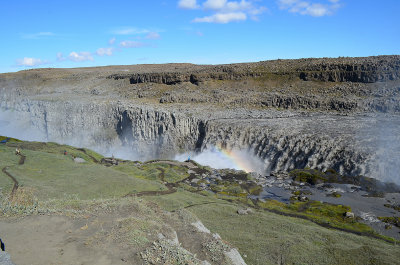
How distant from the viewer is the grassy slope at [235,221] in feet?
64.5

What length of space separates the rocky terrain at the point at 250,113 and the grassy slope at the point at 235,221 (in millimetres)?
17566

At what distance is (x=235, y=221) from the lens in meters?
25.1

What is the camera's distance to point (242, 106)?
7056 centimetres

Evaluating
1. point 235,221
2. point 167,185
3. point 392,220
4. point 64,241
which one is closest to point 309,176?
point 392,220

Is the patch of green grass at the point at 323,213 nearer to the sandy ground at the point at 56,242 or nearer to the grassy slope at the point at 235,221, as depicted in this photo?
the grassy slope at the point at 235,221

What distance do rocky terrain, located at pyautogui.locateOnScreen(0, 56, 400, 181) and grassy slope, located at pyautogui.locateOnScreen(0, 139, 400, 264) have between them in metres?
17.6

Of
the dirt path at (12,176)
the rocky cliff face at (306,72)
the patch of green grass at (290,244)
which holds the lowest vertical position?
the patch of green grass at (290,244)

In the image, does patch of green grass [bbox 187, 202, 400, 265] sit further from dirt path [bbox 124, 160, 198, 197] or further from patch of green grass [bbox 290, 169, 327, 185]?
patch of green grass [bbox 290, 169, 327, 185]

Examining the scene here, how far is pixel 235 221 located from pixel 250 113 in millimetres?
42752

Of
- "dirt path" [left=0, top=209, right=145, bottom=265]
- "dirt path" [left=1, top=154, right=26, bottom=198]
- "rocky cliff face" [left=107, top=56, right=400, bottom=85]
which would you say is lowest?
"dirt path" [left=1, top=154, right=26, bottom=198]

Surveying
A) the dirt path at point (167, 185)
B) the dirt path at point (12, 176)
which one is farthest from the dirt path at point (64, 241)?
the dirt path at point (167, 185)

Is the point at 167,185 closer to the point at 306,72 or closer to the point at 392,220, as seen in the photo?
the point at 392,220

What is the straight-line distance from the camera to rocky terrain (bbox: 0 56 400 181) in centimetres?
4625

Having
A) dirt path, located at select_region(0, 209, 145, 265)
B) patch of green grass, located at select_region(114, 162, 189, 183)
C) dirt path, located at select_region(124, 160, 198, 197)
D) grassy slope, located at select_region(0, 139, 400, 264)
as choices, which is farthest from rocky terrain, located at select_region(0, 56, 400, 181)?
dirt path, located at select_region(0, 209, 145, 265)
